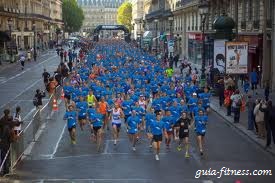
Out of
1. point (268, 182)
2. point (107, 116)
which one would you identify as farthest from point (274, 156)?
point (107, 116)

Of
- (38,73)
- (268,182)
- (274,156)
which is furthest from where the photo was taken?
(38,73)

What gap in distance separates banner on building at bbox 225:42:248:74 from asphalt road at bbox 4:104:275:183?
6.65m

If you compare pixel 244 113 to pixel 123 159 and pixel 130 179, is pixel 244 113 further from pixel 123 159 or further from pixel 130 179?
pixel 130 179

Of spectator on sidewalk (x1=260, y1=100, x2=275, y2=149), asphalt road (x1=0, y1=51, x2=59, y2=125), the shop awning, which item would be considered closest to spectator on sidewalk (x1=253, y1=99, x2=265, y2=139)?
spectator on sidewalk (x1=260, y1=100, x2=275, y2=149)

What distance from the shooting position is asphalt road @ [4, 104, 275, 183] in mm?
15750

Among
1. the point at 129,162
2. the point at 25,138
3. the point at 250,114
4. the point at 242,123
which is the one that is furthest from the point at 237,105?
the point at 25,138

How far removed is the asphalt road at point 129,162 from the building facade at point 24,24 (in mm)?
50666

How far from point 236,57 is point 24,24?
82.3 m

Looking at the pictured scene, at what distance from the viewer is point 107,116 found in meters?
23.3

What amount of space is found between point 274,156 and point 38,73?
41.3m

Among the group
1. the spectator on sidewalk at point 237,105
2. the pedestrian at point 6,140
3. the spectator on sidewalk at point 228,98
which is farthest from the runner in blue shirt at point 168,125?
the spectator on sidewalk at point 228,98

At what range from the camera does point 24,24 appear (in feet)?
350

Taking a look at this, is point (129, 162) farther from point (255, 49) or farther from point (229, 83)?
point (255, 49)

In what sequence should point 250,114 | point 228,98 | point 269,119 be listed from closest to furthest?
point 269,119, point 250,114, point 228,98
